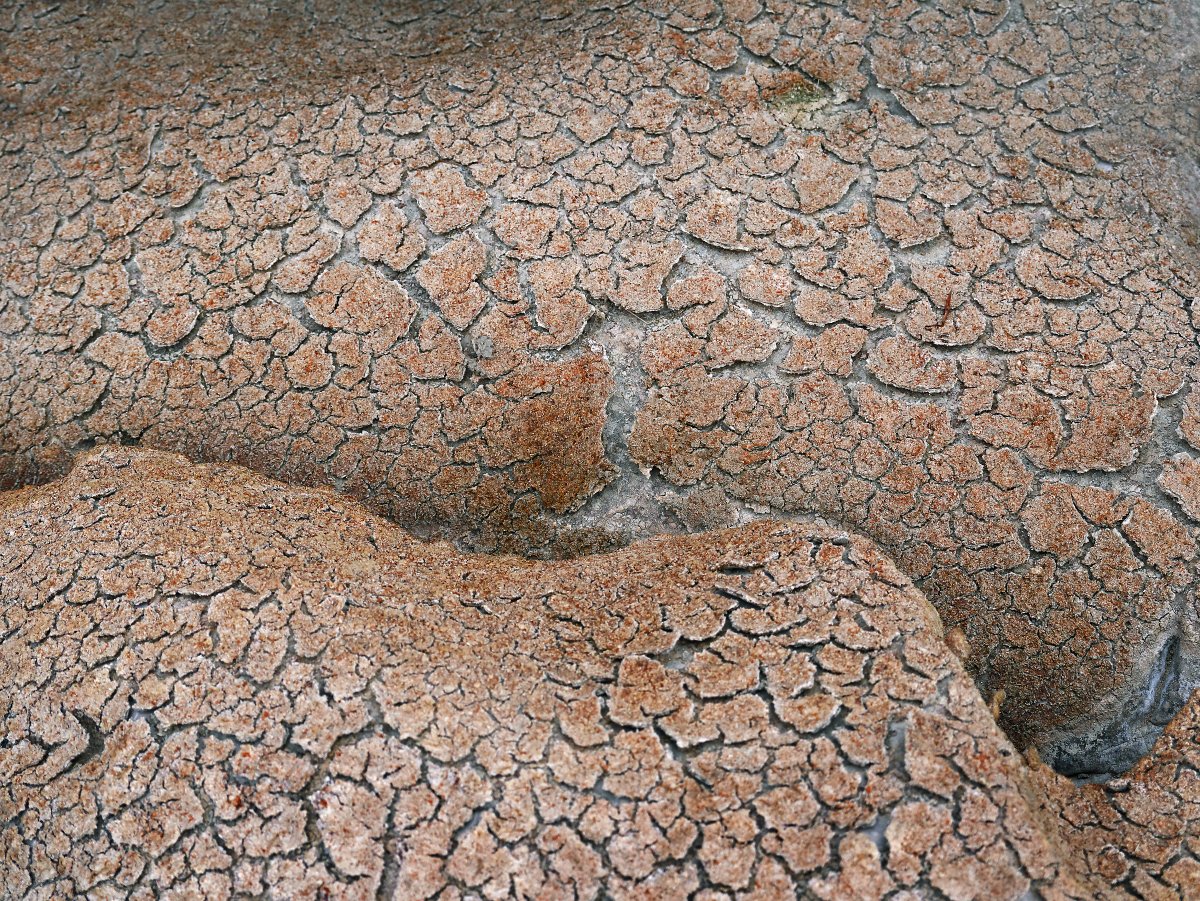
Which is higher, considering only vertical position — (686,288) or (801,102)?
(801,102)

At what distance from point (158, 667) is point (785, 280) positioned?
3.73 feet

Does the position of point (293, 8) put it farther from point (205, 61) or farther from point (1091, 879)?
point (1091, 879)

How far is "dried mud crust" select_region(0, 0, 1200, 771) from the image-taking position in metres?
1.78

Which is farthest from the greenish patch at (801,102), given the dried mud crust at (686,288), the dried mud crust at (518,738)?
the dried mud crust at (518,738)

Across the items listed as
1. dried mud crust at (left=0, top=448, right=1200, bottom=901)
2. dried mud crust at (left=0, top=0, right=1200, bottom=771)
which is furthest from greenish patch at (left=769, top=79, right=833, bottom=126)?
dried mud crust at (left=0, top=448, right=1200, bottom=901)

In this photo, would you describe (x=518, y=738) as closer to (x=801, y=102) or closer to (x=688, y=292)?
(x=688, y=292)

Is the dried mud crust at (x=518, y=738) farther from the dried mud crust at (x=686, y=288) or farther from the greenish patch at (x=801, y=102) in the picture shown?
the greenish patch at (x=801, y=102)

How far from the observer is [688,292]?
1918 millimetres

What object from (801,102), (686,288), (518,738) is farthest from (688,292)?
(518,738)

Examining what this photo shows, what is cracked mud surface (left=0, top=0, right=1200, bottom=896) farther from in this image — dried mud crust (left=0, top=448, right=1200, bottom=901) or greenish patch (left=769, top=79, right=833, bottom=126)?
dried mud crust (left=0, top=448, right=1200, bottom=901)

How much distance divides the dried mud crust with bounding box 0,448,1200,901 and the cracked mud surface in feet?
0.39

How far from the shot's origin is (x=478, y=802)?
1330mm

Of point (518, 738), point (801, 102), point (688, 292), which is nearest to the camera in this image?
point (518, 738)

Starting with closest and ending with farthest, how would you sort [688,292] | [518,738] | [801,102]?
[518,738]
[688,292]
[801,102]
